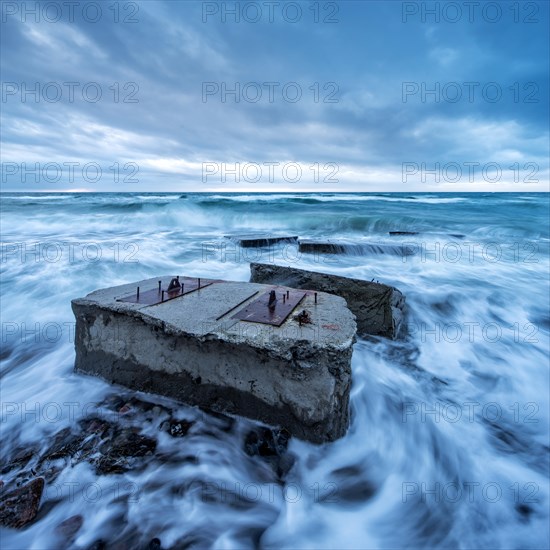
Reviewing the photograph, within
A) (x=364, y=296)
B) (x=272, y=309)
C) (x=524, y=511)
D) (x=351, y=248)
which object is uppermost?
(x=272, y=309)

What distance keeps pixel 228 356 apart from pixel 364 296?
2.37m

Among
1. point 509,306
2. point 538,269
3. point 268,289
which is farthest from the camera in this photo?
point 538,269

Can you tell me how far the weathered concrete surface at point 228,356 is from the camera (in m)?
2.39

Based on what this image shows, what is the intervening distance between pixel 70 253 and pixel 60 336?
20.6 ft

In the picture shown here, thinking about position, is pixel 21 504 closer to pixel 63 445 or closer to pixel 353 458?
pixel 63 445

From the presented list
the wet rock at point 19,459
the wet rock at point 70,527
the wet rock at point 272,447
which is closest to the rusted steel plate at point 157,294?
the wet rock at point 19,459

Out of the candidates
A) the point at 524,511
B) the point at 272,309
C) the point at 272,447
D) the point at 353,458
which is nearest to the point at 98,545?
the point at 272,447

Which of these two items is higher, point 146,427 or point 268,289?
point 268,289

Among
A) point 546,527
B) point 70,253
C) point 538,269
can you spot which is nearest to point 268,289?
point 546,527

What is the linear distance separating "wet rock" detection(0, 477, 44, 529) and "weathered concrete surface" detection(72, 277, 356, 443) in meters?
0.96

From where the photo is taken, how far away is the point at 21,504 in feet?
6.96

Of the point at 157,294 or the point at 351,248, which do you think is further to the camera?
the point at 351,248

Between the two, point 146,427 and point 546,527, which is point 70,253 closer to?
point 146,427

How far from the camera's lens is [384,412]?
329 cm
